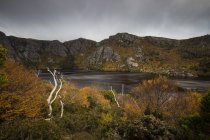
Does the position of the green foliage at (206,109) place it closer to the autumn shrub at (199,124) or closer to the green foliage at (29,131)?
the autumn shrub at (199,124)

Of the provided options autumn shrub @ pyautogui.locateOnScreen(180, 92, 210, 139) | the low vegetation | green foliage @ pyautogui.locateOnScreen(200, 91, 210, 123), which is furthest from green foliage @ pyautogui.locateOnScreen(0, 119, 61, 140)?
green foliage @ pyautogui.locateOnScreen(200, 91, 210, 123)

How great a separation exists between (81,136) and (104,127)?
11.9 feet

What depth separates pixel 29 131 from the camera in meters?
14.1

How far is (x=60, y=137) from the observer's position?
15250mm

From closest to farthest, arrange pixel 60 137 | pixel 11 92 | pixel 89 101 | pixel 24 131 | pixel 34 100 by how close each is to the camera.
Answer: pixel 24 131 → pixel 60 137 → pixel 11 92 → pixel 34 100 → pixel 89 101

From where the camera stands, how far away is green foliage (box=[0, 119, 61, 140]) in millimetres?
13619

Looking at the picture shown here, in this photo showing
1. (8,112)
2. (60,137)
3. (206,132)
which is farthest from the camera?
(8,112)

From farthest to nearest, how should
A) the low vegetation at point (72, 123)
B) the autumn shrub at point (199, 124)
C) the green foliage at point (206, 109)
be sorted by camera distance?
the green foliage at point (206, 109) < the autumn shrub at point (199, 124) < the low vegetation at point (72, 123)

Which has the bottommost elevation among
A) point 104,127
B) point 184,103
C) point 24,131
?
point 184,103

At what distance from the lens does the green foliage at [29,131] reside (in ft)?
44.7

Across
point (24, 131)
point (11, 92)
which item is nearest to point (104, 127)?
point (24, 131)

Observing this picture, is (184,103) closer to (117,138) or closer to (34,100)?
(34,100)

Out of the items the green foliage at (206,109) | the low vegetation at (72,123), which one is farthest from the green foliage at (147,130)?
the green foliage at (206,109)

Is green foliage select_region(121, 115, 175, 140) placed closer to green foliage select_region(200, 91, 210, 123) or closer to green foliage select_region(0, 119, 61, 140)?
green foliage select_region(200, 91, 210, 123)
